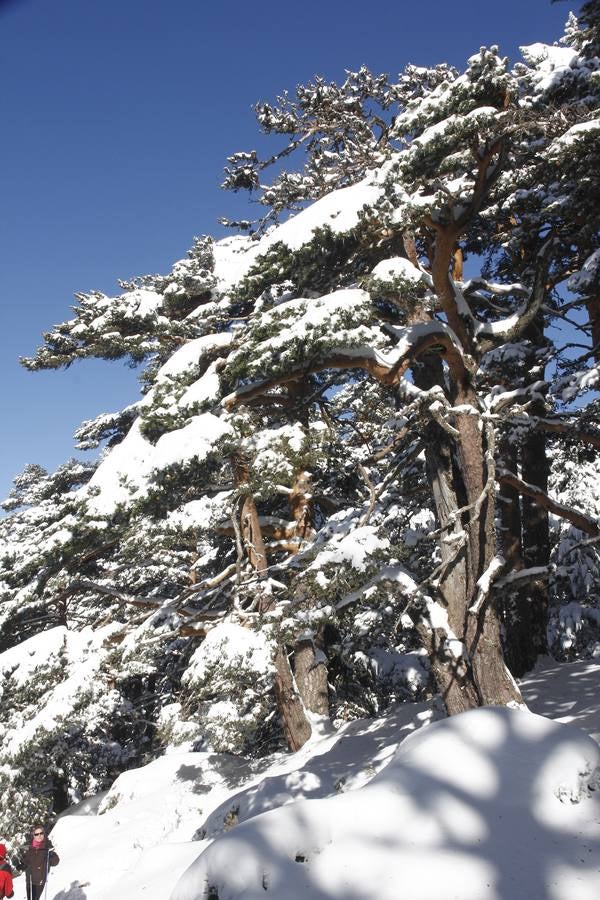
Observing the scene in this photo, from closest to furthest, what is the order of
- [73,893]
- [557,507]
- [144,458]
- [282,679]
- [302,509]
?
1. [73,893]
2. [144,458]
3. [557,507]
4. [282,679]
5. [302,509]

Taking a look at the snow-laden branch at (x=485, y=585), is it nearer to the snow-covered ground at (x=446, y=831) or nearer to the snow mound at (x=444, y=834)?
the snow-covered ground at (x=446, y=831)

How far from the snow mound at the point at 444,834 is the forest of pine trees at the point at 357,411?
3.40 m

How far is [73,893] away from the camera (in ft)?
27.8

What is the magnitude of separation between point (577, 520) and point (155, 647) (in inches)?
299

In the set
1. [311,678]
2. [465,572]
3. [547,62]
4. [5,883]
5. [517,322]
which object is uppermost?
[547,62]

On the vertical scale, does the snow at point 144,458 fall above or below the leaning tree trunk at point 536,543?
above

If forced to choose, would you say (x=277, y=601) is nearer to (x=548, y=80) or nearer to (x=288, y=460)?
(x=288, y=460)

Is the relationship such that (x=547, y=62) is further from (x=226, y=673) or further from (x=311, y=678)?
(x=311, y=678)

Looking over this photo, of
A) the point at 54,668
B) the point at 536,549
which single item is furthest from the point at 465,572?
the point at 54,668

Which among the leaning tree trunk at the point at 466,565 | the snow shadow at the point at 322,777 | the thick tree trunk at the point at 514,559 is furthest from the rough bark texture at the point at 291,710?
the leaning tree trunk at the point at 466,565

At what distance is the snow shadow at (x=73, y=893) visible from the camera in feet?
27.5

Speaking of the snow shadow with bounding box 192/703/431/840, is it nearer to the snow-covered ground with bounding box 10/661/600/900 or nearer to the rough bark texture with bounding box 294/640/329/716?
the rough bark texture with bounding box 294/640/329/716

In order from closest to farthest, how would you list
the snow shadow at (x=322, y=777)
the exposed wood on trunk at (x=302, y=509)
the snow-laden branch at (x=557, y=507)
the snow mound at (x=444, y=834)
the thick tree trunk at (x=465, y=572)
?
the snow mound at (x=444, y=834), the thick tree trunk at (x=465, y=572), the snow shadow at (x=322, y=777), the snow-laden branch at (x=557, y=507), the exposed wood on trunk at (x=302, y=509)

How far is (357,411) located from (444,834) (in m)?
9.82
